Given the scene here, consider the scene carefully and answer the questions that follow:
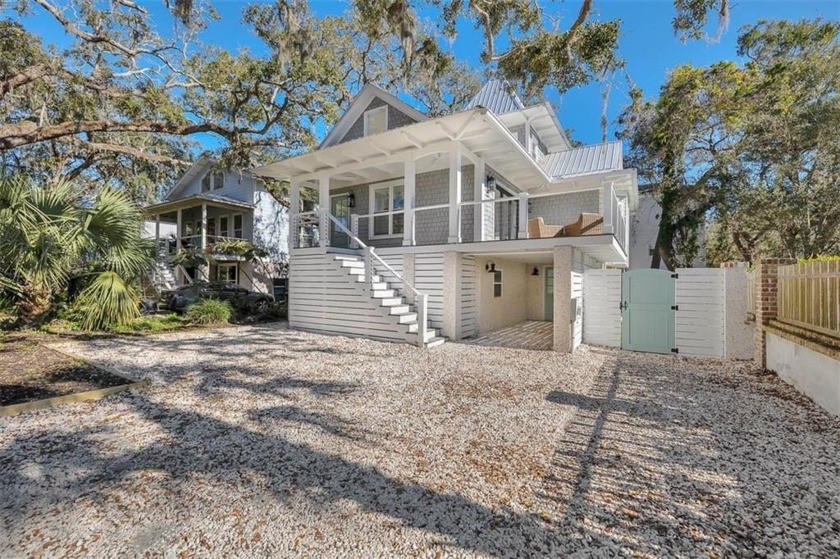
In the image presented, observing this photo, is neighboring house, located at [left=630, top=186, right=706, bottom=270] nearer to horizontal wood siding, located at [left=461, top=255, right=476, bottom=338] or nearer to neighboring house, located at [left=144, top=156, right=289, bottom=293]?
horizontal wood siding, located at [left=461, top=255, right=476, bottom=338]

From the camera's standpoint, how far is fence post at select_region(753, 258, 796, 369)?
6.21 m

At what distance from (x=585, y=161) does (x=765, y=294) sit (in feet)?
31.4

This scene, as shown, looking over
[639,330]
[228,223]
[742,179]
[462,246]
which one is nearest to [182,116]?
[228,223]

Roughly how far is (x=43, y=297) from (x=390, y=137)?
870cm

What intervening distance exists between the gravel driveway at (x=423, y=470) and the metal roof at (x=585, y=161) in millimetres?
10483

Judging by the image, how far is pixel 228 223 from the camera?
20.2 m

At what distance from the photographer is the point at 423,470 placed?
2977 millimetres

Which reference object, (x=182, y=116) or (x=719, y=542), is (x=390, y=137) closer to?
(x=719, y=542)

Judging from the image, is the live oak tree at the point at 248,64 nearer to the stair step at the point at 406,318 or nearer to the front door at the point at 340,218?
the front door at the point at 340,218

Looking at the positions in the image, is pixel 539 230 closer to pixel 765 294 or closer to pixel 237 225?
pixel 765 294

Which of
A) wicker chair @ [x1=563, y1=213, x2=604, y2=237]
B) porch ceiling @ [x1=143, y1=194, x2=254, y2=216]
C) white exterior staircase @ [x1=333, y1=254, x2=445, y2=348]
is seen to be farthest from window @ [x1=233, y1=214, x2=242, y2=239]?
wicker chair @ [x1=563, y1=213, x2=604, y2=237]

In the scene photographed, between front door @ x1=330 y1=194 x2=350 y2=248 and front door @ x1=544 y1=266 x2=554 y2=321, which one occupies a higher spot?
front door @ x1=330 y1=194 x2=350 y2=248

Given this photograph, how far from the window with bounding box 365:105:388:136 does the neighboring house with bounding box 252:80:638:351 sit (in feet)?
0.14

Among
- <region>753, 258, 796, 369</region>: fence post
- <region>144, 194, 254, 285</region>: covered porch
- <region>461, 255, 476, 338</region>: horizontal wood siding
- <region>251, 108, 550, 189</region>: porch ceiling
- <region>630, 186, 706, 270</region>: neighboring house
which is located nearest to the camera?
<region>753, 258, 796, 369</region>: fence post
